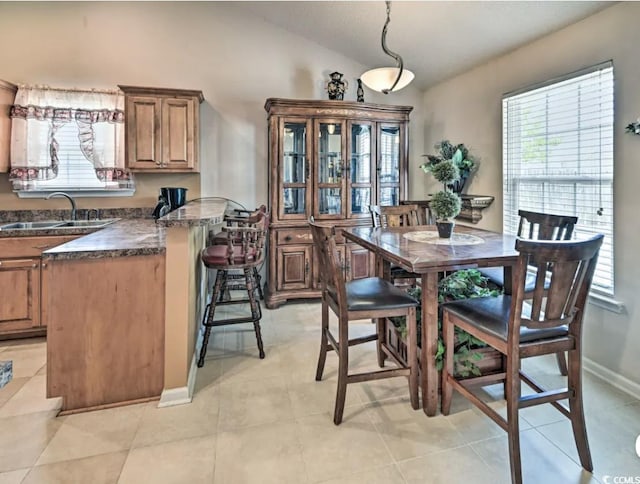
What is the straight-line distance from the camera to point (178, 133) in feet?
11.5

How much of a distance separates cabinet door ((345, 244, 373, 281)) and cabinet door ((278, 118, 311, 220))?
0.60 m

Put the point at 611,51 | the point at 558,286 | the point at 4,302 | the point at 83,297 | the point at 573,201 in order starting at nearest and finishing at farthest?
the point at 558,286 → the point at 83,297 → the point at 611,51 → the point at 573,201 → the point at 4,302

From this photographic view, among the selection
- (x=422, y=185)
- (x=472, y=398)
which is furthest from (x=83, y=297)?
(x=422, y=185)

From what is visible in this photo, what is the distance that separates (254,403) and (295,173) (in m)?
2.35

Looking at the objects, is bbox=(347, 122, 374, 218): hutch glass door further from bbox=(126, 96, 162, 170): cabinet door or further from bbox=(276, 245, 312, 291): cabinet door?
bbox=(126, 96, 162, 170): cabinet door

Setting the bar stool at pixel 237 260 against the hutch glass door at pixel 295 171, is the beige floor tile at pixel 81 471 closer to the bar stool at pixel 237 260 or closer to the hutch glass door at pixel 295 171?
the bar stool at pixel 237 260

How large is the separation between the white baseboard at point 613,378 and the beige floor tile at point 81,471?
2.73 meters

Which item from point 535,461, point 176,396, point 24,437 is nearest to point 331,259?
point 176,396

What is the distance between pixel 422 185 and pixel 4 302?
13.7 ft

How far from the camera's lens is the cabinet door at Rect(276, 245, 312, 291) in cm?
377

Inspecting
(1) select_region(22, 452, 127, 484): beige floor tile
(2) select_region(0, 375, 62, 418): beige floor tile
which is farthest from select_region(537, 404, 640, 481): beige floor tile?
(2) select_region(0, 375, 62, 418): beige floor tile

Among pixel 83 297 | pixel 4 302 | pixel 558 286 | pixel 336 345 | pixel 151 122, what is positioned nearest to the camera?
pixel 558 286

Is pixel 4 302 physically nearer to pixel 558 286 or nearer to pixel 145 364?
pixel 145 364

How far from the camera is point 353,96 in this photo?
4277mm
